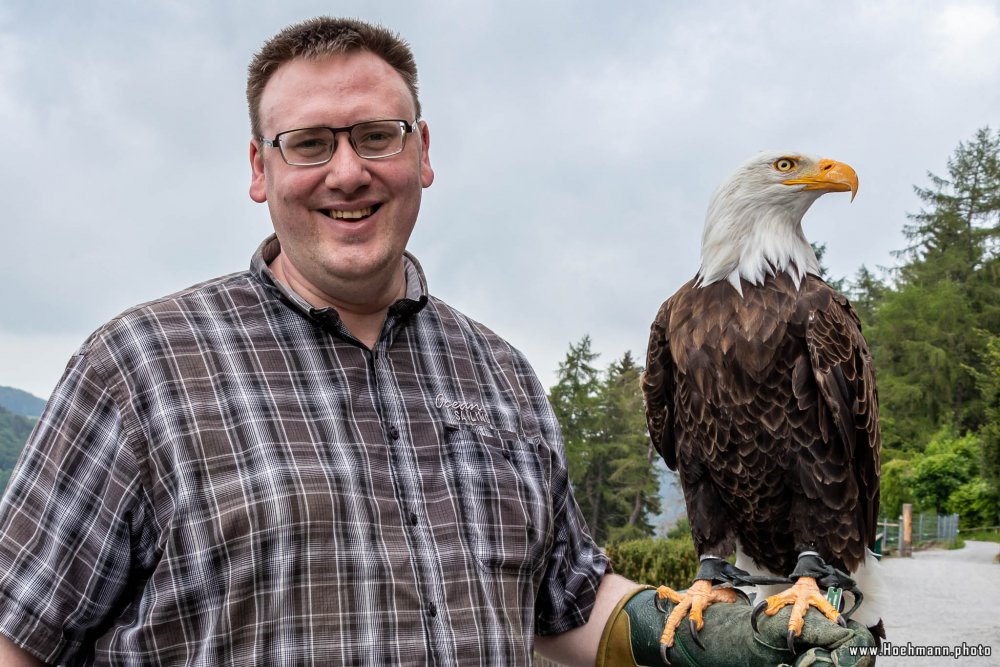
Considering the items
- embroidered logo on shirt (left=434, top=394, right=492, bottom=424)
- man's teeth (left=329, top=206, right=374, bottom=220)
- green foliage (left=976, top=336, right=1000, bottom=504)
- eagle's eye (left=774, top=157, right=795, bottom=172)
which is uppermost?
green foliage (left=976, top=336, right=1000, bottom=504)

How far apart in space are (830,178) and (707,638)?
1.49 m

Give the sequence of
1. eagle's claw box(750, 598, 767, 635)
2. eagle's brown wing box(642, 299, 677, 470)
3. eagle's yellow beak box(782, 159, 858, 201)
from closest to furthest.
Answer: eagle's claw box(750, 598, 767, 635), eagle's yellow beak box(782, 159, 858, 201), eagle's brown wing box(642, 299, 677, 470)

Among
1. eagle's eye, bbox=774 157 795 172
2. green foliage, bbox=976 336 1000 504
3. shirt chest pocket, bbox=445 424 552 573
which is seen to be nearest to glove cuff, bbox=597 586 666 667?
shirt chest pocket, bbox=445 424 552 573

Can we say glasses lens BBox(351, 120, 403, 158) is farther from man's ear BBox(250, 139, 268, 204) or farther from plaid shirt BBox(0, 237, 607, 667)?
plaid shirt BBox(0, 237, 607, 667)

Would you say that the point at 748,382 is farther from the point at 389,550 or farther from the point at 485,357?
the point at 389,550

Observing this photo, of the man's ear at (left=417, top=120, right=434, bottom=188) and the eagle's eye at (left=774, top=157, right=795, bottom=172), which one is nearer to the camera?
the man's ear at (left=417, top=120, right=434, bottom=188)

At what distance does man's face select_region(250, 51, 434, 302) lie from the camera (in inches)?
78.7

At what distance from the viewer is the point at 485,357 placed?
243 cm

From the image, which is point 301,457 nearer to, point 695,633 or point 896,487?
point 695,633

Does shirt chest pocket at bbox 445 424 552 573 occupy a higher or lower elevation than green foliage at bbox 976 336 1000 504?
lower

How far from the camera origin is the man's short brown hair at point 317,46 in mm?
2023

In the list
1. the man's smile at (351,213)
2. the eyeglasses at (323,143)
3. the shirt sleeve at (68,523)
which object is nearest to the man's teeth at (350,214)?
the man's smile at (351,213)

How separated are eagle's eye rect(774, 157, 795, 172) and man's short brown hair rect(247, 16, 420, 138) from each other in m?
1.43

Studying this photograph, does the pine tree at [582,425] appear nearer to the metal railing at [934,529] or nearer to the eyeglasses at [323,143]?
the metal railing at [934,529]
